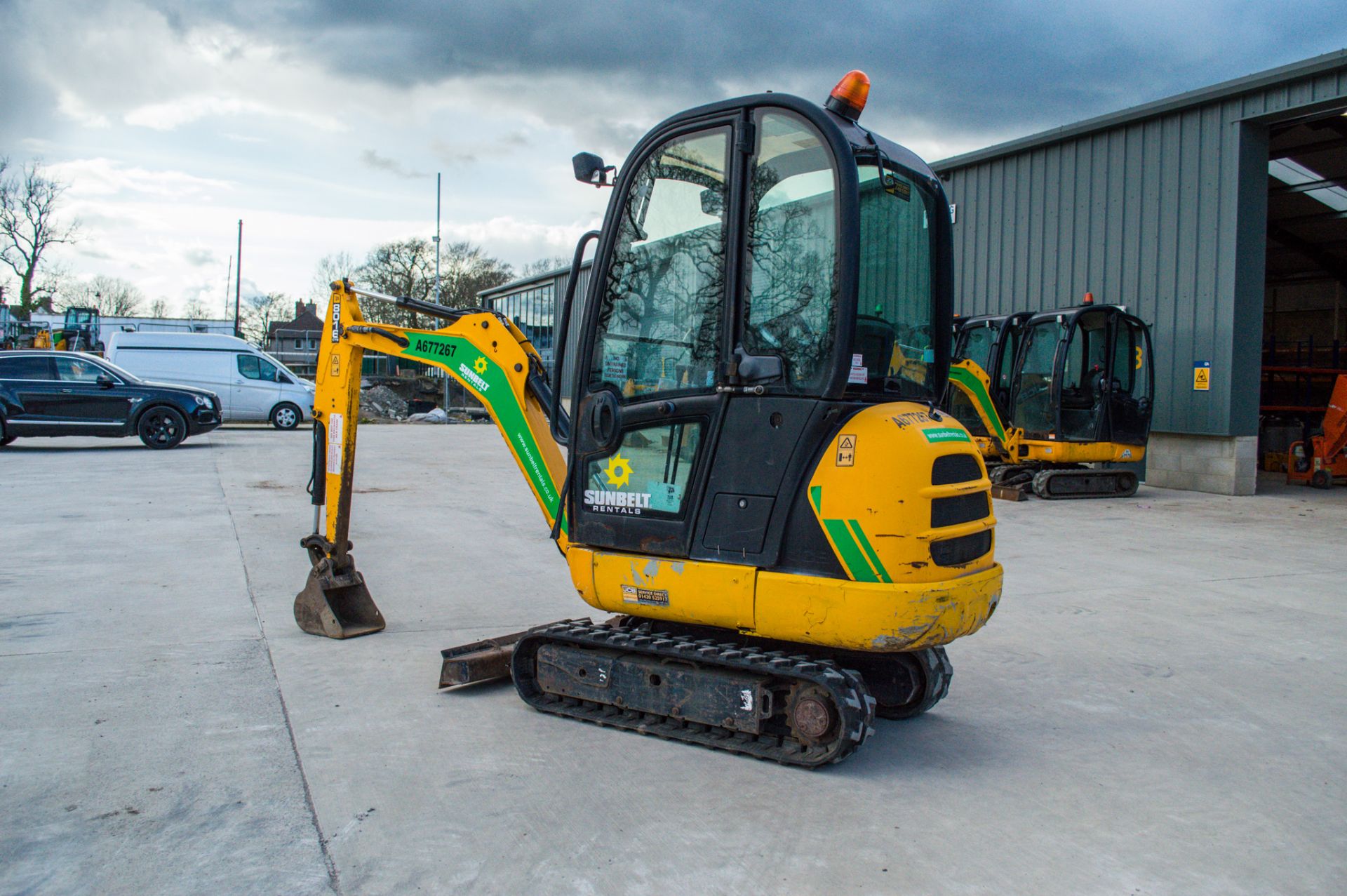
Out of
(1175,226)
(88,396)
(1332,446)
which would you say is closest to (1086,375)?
(1175,226)

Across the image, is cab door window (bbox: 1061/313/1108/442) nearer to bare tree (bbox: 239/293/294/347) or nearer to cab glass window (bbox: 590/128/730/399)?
cab glass window (bbox: 590/128/730/399)

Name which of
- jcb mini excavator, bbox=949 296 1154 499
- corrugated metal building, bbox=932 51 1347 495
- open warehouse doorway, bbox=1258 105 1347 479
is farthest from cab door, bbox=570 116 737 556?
open warehouse doorway, bbox=1258 105 1347 479

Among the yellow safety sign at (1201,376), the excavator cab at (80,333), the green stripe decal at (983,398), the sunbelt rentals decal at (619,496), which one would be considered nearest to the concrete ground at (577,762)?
the sunbelt rentals decal at (619,496)

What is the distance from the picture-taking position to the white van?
2355 centimetres

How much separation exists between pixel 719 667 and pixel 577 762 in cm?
68

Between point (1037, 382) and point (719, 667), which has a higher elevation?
point (1037, 382)

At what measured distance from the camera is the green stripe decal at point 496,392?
489cm

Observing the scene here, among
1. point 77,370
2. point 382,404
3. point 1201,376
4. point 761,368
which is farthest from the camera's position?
point 382,404

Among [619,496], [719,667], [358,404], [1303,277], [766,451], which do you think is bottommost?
[719,667]

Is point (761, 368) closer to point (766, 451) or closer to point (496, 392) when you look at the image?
point (766, 451)

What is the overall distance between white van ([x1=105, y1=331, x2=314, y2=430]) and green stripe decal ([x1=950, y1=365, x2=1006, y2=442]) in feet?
50.4

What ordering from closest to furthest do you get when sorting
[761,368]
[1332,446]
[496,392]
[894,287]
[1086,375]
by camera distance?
[761,368] < [894,287] < [496,392] < [1086,375] < [1332,446]

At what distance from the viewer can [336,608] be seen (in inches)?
232

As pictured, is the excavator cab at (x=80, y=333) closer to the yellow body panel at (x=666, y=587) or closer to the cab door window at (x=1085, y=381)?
the cab door window at (x=1085, y=381)
